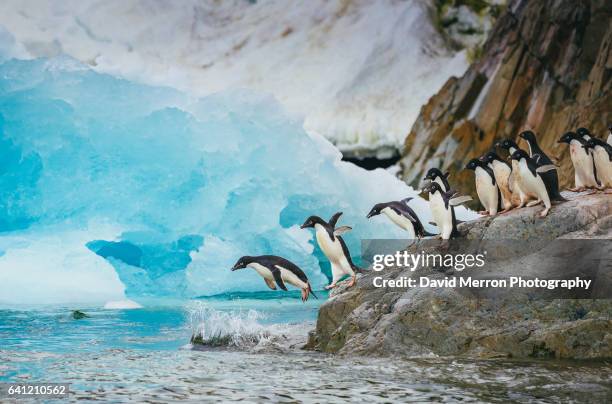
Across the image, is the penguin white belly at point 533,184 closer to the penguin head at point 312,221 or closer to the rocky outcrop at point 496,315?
the rocky outcrop at point 496,315

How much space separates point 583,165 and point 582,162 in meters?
0.03

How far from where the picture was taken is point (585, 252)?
18.1 feet

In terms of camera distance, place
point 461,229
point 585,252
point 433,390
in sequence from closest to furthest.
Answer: point 433,390 → point 585,252 → point 461,229

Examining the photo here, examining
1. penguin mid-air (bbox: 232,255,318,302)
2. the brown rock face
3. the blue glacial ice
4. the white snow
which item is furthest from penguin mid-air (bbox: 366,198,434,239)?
the white snow

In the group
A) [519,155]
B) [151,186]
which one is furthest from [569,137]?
[151,186]

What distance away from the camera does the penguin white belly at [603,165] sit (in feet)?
21.2

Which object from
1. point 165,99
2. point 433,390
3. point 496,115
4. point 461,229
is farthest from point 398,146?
point 433,390

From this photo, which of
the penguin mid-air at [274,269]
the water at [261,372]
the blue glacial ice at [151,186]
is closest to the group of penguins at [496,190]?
the penguin mid-air at [274,269]

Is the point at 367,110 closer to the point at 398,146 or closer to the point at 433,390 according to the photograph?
the point at 398,146

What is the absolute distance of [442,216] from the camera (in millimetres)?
6000

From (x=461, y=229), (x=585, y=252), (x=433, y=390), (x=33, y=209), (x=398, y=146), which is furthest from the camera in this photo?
(x=398, y=146)

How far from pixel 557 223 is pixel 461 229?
697 mm

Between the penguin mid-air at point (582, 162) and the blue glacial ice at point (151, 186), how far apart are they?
5.19m

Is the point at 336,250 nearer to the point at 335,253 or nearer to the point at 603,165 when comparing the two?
the point at 335,253
